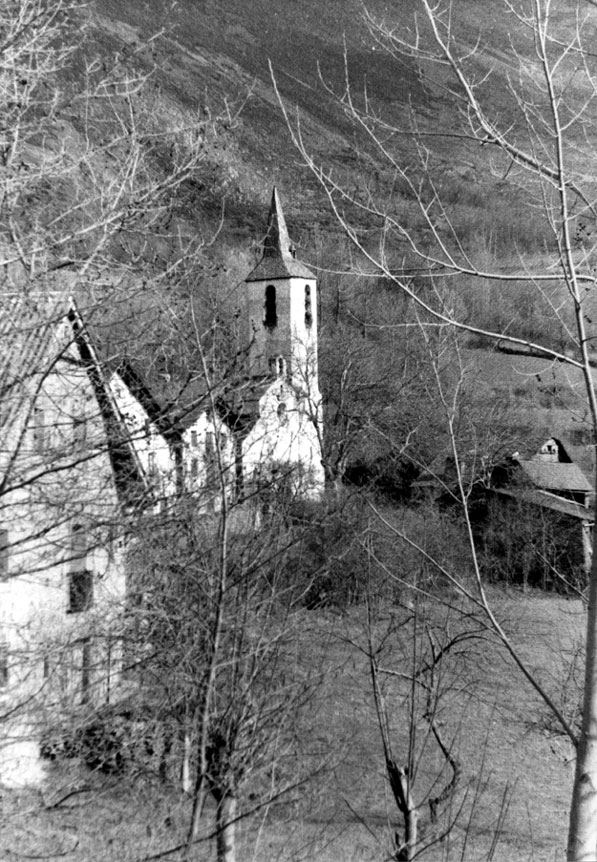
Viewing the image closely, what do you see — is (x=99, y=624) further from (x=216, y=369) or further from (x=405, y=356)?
(x=405, y=356)

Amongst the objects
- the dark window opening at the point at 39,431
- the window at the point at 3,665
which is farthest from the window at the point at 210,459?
the window at the point at 3,665

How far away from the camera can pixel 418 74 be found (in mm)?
4633

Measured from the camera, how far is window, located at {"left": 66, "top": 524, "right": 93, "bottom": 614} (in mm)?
6203

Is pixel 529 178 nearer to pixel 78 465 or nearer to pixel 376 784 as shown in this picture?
pixel 78 465

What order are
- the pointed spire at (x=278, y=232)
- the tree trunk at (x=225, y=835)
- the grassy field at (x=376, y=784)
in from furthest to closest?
the pointed spire at (x=278, y=232), the grassy field at (x=376, y=784), the tree trunk at (x=225, y=835)

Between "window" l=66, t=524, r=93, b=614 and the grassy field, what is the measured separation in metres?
1.37

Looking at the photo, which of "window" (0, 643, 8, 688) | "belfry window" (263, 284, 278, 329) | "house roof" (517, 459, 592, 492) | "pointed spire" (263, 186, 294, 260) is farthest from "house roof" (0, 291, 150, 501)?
"belfry window" (263, 284, 278, 329)

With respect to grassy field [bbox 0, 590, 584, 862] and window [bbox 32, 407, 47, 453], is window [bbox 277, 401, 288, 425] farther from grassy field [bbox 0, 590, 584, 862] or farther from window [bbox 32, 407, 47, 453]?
window [bbox 32, 407, 47, 453]

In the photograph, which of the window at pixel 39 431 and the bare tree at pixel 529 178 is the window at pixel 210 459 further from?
the bare tree at pixel 529 178

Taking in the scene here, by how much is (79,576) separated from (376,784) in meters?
10.6

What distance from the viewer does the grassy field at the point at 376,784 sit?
9.87 meters

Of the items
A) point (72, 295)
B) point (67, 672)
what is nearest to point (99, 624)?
point (67, 672)

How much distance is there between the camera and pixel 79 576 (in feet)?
25.9

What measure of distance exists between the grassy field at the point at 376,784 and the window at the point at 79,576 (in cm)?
137
